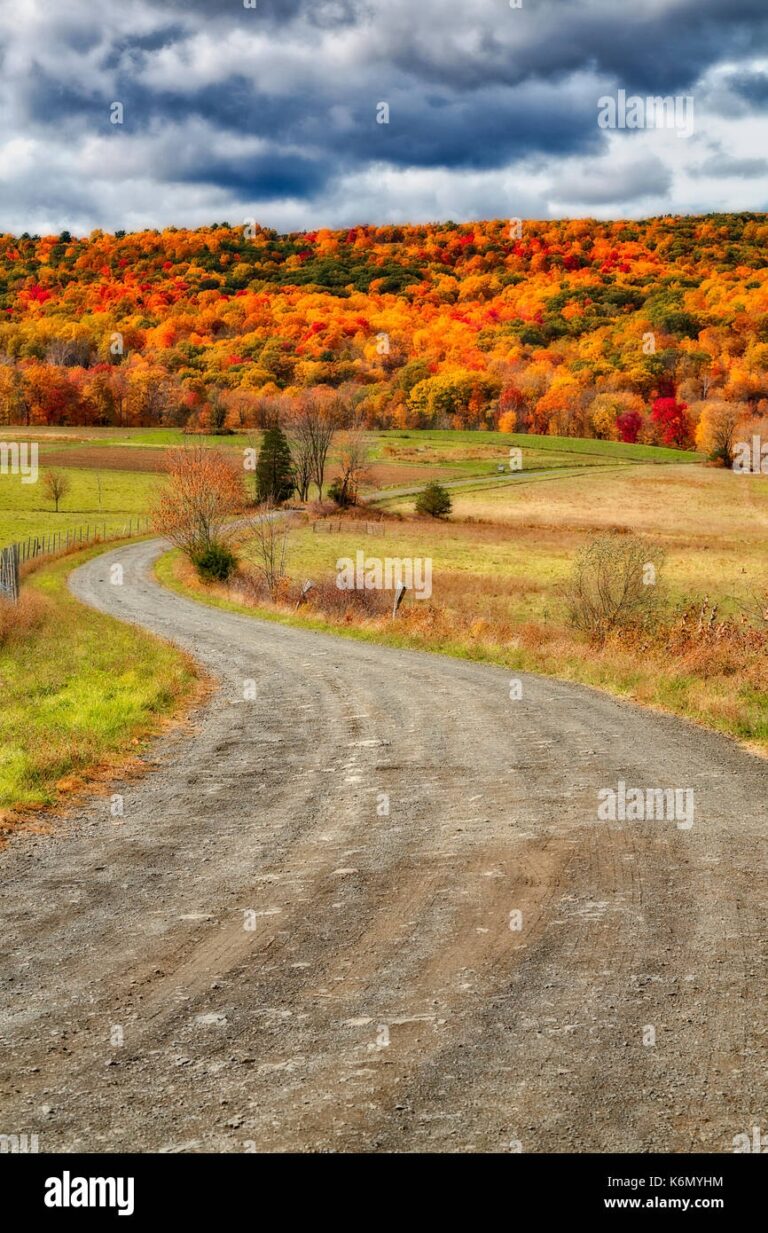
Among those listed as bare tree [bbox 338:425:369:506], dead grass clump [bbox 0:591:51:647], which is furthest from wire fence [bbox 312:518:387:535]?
dead grass clump [bbox 0:591:51:647]

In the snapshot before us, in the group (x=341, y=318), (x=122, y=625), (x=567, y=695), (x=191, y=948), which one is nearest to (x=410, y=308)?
(x=341, y=318)

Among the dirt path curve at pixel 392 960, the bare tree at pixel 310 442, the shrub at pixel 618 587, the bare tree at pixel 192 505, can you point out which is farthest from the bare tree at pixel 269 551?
the dirt path curve at pixel 392 960

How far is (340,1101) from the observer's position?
4820 millimetres

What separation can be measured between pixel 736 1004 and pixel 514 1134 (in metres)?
2.02

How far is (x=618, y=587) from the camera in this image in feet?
85.7

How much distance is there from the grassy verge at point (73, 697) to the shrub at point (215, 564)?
44.3 ft

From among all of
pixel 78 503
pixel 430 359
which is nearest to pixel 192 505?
pixel 78 503

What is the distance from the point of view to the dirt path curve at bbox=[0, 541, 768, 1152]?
15.5ft

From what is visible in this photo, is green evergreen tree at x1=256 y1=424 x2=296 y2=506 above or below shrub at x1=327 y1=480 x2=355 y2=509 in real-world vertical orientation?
above

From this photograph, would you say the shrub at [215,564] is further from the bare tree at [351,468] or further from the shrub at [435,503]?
the bare tree at [351,468]

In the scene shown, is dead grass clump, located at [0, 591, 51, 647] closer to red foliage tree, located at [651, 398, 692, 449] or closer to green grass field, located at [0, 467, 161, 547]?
green grass field, located at [0, 467, 161, 547]

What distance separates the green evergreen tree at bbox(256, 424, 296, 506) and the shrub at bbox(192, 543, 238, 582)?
131 feet

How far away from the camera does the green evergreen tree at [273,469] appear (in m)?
87.4

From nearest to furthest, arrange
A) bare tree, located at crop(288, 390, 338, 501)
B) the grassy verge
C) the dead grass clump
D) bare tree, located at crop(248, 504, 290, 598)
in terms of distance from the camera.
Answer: the grassy verge → the dead grass clump → bare tree, located at crop(248, 504, 290, 598) → bare tree, located at crop(288, 390, 338, 501)
